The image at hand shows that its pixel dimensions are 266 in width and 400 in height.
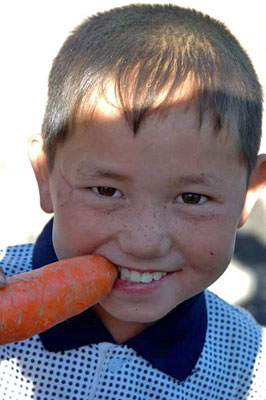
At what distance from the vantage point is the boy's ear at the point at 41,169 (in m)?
2.52

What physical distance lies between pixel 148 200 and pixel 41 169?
485 millimetres

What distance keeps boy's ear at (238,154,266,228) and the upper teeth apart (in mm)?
406

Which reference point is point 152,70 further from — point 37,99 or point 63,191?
point 37,99

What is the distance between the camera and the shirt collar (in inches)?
98.0

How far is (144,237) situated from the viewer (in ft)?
7.11

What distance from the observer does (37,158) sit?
2.55 metres

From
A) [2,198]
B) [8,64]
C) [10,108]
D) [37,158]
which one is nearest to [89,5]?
[8,64]

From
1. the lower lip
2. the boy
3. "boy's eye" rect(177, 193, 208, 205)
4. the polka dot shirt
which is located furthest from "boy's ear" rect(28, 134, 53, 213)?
"boy's eye" rect(177, 193, 208, 205)

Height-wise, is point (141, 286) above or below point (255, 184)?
below

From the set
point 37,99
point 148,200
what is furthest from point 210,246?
point 37,99

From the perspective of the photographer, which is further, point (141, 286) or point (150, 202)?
point (141, 286)

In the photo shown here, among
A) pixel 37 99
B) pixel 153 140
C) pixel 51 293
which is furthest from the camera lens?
pixel 37 99

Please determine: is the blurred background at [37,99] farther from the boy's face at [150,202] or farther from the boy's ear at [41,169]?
the boy's face at [150,202]

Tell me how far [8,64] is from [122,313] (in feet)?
13.7
